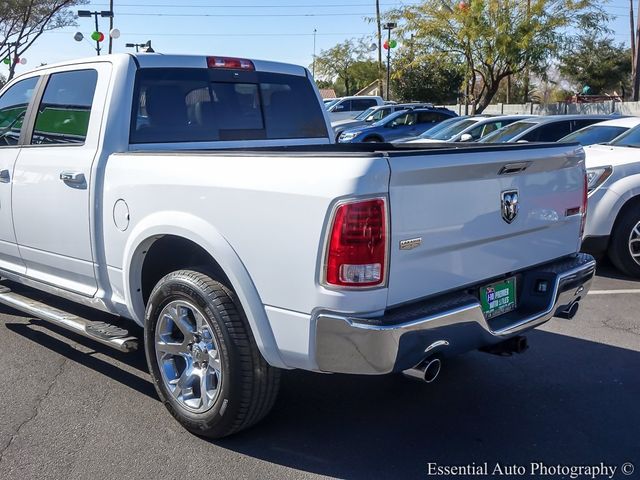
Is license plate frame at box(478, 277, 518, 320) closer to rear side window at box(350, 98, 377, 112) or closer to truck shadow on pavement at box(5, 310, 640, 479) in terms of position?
truck shadow on pavement at box(5, 310, 640, 479)

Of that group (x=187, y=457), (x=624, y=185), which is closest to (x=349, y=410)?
(x=187, y=457)

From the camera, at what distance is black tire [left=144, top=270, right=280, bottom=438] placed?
3.34 meters

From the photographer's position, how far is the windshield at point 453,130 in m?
14.9

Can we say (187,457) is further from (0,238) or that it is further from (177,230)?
(0,238)

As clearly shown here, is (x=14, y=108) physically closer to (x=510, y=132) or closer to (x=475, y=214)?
(x=475, y=214)

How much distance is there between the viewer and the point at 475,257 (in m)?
3.42

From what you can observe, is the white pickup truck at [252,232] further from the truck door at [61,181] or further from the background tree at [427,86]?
the background tree at [427,86]

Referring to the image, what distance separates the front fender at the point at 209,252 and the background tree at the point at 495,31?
24.4m

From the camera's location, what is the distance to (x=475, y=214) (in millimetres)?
3348

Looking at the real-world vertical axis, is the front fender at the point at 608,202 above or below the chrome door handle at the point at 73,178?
below

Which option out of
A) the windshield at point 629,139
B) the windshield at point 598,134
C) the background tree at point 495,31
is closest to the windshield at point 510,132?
the windshield at point 598,134

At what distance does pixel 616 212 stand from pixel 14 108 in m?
5.52

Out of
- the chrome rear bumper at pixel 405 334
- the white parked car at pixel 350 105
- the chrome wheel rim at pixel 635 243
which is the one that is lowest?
the chrome wheel rim at pixel 635 243

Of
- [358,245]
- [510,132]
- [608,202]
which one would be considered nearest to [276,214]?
[358,245]
